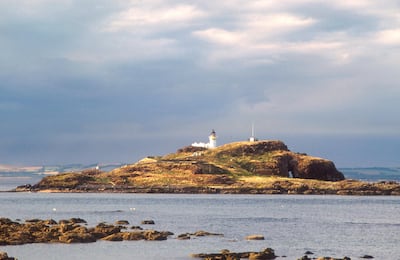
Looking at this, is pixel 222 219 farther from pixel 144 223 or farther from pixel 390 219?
pixel 390 219

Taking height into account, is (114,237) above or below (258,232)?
above

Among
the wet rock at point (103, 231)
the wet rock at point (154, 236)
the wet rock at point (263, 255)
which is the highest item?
the wet rock at point (103, 231)

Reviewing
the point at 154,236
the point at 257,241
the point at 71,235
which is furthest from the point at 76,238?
the point at 257,241

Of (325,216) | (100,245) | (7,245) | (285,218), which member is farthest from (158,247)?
(325,216)

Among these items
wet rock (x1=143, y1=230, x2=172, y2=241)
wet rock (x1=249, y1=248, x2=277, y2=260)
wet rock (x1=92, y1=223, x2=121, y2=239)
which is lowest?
wet rock (x1=249, y1=248, x2=277, y2=260)

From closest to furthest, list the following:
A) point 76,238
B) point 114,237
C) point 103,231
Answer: point 76,238
point 114,237
point 103,231

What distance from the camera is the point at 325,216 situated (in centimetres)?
12312

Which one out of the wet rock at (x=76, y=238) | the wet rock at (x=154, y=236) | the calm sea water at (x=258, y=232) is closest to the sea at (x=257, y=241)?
the calm sea water at (x=258, y=232)

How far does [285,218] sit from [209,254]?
5917cm

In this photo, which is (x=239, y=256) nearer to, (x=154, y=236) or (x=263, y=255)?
(x=263, y=255)

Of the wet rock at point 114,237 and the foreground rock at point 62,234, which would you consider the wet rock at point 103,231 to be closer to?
the foreground rock at point 62,234

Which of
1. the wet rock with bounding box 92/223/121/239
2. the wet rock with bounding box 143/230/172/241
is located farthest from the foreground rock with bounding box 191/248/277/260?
the wet rock with bounding box 92/223/121/239

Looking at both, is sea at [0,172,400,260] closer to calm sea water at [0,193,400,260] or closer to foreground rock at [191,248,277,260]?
calm sea water at [0,193,400,260]

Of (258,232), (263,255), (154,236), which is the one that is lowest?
(263,255)
